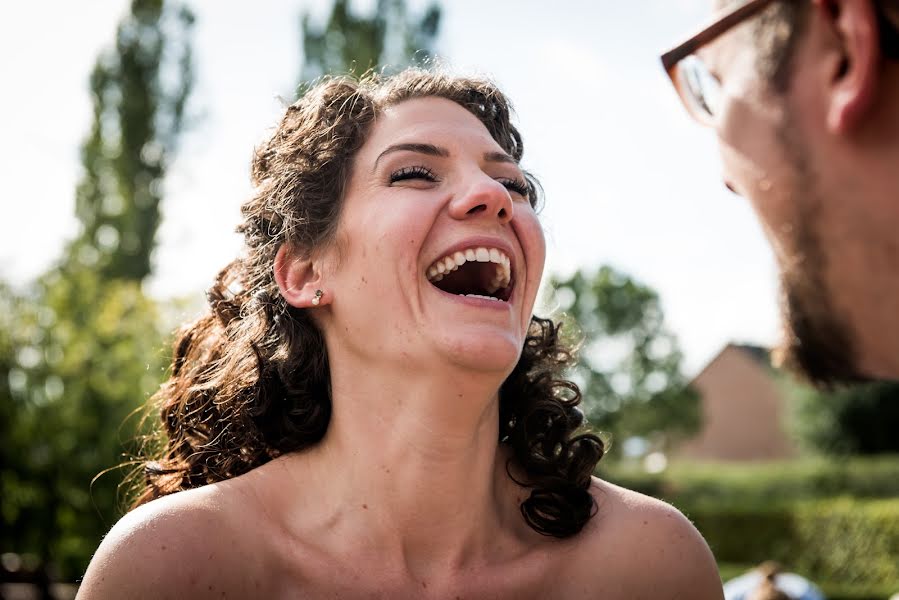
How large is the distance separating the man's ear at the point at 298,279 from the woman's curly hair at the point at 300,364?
52 millimetres

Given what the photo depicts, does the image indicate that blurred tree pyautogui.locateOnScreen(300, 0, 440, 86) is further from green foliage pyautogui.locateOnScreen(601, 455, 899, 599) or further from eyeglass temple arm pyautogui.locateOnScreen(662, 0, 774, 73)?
eyeglass temple arm pyautogui.locateOnScreen(662, 0, 774, 73)

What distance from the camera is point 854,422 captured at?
4044 cm

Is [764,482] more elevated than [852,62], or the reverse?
[852,62]

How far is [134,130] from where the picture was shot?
96.7 ft

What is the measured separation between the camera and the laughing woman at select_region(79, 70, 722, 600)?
2973mm

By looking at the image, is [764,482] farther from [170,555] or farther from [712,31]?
[712,31]

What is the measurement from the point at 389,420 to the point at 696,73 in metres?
1.85

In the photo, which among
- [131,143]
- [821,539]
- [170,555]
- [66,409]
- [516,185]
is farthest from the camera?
[131,143]

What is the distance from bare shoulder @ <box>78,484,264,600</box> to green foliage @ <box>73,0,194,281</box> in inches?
1044

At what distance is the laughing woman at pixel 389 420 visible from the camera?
2973mm

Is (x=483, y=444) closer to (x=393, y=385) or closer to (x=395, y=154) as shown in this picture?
(x=393, y=385)

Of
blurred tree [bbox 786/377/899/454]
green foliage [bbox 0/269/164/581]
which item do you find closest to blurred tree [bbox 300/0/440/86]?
green foliage [bbox 0/269/164/581]

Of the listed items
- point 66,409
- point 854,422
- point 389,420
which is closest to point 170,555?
point 389,420

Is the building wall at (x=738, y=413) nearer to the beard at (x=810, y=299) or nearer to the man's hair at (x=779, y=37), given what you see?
the beard at (x=810, y=299)
